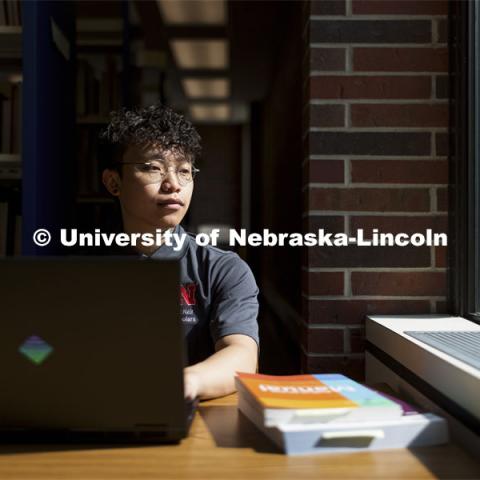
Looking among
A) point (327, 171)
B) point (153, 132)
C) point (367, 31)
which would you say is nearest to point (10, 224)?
point (153, 132)

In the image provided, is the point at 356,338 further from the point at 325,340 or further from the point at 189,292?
the point at 189,292

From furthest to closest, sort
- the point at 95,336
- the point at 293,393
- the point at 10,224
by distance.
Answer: the point at 10,224, the point at 293,393, the point at 95,336

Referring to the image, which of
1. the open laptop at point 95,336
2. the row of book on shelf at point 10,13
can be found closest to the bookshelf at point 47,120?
the row of book on shelf at point 10,13

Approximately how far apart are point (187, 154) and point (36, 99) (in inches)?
30.9

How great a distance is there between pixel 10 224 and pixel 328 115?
1271mm

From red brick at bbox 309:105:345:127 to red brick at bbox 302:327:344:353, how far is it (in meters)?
0.63

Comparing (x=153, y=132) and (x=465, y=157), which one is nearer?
(x=153, y=132)

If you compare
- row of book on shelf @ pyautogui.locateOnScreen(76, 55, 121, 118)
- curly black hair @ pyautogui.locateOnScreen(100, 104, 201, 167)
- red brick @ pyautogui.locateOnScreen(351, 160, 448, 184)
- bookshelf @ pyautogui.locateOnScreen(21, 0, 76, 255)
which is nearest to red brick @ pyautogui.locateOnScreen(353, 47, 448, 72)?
red brick @ pyautogui.locateOnScreen(351, 160, 448, 184)

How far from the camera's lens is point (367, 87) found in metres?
1.91

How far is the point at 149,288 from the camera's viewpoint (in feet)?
2.79

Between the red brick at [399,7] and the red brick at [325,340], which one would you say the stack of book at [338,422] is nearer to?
the red brick at [325,340]

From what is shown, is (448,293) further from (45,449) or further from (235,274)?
(45,449)

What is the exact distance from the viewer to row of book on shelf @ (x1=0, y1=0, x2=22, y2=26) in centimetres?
223

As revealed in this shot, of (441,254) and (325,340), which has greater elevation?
(441,254)
